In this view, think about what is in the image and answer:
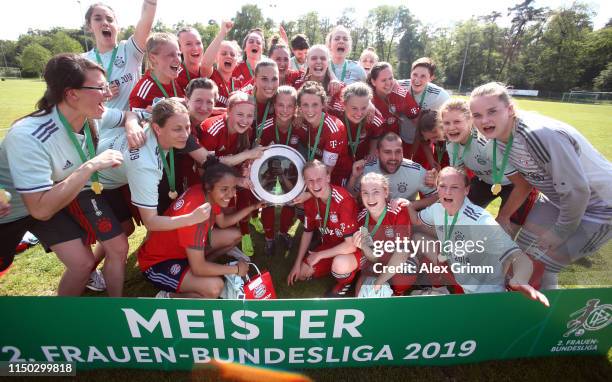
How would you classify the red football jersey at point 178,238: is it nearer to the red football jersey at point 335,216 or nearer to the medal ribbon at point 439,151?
the red football jersey at point 335,216

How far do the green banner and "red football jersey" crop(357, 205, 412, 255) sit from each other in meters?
1.07

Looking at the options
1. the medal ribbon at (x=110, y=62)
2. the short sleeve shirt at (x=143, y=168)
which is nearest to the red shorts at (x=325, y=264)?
the short sleeve shirt at (x=143, y=168)

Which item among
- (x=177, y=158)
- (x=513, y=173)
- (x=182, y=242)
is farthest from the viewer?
(x=177, y=158)

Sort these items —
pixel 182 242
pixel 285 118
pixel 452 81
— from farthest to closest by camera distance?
pixel 452 81
pixel 285 118
pixel 182 242

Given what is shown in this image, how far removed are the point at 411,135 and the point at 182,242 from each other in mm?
3467

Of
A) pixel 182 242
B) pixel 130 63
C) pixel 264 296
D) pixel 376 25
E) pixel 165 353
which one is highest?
pixel 376 25

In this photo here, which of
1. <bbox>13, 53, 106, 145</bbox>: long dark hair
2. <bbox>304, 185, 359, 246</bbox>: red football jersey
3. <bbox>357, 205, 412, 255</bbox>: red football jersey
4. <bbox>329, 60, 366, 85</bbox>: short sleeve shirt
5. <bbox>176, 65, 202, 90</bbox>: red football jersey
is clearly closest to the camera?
<bbox>13, 53, 106, 145</bbox>: long dark hair

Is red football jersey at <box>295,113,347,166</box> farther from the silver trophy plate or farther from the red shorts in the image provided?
the red shorts

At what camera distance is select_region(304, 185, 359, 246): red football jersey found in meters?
3.29

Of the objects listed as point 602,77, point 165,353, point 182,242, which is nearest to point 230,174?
point 182,242

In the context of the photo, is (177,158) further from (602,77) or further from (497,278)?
(602,77)

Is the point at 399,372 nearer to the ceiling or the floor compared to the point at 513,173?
nearer to the floor

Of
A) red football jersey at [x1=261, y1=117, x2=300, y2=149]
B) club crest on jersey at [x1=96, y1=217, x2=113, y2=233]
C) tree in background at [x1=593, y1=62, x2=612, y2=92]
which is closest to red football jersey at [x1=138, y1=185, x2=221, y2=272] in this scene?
club crest on jersey at [x1=96, y1=217, x2=113, y2=233]

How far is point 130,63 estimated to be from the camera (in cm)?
398
